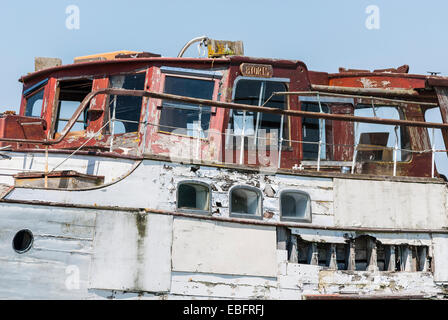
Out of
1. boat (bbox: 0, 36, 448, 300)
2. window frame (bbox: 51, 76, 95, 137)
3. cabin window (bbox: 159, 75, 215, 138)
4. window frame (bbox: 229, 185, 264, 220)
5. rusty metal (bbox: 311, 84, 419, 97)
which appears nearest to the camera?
boat (bbox: 0, 36, 448, 300)

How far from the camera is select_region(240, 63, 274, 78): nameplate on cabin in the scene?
39.5 ft

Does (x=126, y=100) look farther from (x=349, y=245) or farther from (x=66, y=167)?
(x=349, y=245)

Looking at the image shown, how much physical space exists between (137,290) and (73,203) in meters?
1.63

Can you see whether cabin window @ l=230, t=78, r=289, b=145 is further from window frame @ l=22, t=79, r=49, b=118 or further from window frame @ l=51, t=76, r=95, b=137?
window frame @ l=22, t=79, r=49, b=118

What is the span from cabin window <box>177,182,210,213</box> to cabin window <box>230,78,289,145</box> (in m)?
1.89

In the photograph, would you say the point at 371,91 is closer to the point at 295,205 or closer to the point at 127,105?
the point at 295,205

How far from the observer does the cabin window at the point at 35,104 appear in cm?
1280

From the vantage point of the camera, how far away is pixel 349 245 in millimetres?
11094

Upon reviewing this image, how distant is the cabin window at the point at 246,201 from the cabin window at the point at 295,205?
474 mm

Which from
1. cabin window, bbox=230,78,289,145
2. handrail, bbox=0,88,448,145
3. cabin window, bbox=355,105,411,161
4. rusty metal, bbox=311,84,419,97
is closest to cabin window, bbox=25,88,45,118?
handrail, bbox=0,88,448,145

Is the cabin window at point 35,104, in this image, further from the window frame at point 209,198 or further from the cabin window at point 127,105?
the window frame at point 209,198

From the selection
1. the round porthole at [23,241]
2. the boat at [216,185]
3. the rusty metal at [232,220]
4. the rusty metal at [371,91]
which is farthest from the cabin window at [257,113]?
the round porthole at [23,241]

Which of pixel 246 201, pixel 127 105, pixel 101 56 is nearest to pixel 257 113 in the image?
pixel 246 201

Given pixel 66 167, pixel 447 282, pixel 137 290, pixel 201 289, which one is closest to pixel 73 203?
pixel 66 167
